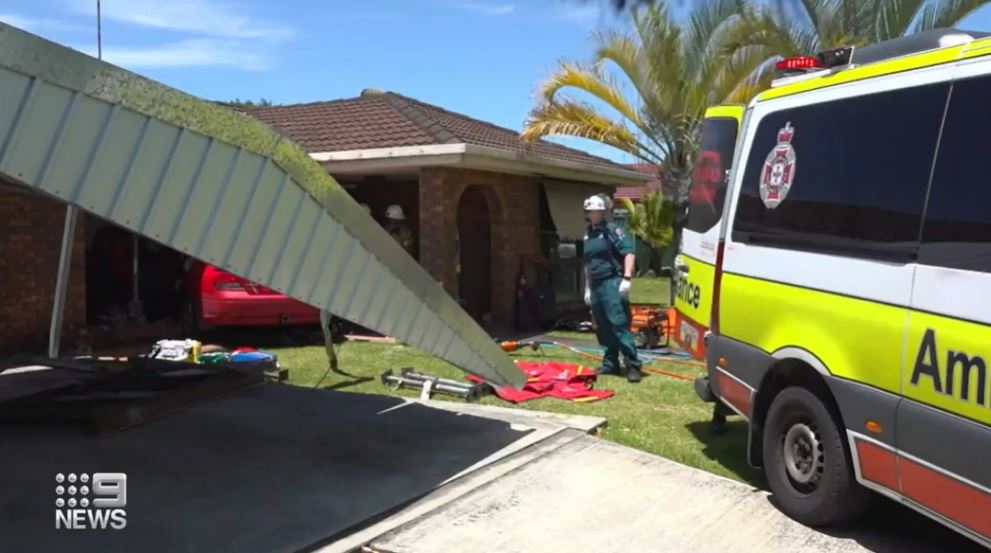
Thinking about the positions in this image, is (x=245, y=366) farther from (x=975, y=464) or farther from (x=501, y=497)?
(x=975, y=464)

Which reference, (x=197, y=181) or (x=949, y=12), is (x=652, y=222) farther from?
(x=197, y=181)

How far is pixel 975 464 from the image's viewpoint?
346 cm

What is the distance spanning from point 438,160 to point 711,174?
5.67 metres

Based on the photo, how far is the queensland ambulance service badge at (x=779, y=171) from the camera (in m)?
4.89

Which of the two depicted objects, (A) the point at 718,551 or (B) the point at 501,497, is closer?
(A) the point at 718,551

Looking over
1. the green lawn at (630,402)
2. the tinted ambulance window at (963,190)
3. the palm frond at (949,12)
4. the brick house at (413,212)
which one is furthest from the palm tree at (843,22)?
the tinted ambulance window at (963,190)

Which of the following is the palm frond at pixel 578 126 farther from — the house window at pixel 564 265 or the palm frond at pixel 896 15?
the palm frond at pixel 896 15

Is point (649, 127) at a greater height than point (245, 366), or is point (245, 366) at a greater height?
A: point (649, 127)

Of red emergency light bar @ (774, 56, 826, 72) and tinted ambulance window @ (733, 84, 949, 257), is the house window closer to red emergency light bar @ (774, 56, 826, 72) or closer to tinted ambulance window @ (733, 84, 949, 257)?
red emergency light bar @ (774, 56, 826, 72)

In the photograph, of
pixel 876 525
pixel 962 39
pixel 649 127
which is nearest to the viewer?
pixel 962 39

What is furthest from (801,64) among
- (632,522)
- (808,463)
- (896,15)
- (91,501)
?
(896,15)

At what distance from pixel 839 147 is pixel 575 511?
2.45 metres

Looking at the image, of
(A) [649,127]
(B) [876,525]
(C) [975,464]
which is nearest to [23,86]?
(C) [975,464]

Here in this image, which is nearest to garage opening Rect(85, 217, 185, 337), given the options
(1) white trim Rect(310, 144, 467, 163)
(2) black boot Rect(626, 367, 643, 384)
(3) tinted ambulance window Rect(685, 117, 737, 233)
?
(1) white trim Rect(310, 144, 467, 163)
